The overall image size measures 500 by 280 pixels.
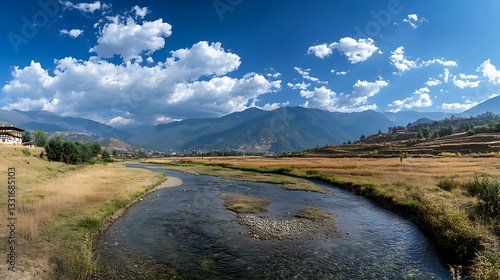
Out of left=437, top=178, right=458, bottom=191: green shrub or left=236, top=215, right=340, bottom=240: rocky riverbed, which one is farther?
left=437, top=178, right=458, bottom=191: green shrub

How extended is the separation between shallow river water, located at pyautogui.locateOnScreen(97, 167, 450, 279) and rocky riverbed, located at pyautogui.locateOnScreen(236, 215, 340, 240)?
3.00ft

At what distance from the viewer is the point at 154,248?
72.2 ft

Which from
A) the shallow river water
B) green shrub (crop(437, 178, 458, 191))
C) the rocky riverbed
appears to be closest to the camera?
the shallow river water

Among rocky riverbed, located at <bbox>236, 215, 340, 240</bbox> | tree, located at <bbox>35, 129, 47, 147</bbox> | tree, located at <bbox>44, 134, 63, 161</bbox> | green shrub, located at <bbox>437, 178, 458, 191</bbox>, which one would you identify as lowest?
rocky riverbed, located at <bbox>236, 215, 340, 240</bbox>

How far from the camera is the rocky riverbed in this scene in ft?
84.6

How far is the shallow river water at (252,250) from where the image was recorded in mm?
18203

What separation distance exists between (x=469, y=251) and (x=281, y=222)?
1601cm

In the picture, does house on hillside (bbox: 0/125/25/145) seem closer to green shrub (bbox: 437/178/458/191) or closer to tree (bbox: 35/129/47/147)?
tree (bbox: 35/129/47/147)

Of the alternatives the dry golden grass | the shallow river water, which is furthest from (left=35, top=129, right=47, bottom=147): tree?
the shallow river water

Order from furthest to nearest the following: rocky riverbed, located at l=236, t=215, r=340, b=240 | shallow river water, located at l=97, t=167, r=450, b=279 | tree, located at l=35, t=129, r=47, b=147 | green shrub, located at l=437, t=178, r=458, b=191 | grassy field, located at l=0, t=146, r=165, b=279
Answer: tree, located at l=35, t=129, r=47, b=147, green shrub, located at l=437, t=178, r=458, b=191, rocky riverbed, located at l=236, t=215, r=340, b=240, shallow river water, located at l=97, t=167, r=450, b=279, grassy field, located at l=0, t=146, r=165, b=279

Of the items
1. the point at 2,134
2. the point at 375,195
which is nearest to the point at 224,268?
the point at 375,195

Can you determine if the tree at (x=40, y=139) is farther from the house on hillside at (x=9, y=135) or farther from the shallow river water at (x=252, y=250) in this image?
the shallow river water at (x=252, y=250)

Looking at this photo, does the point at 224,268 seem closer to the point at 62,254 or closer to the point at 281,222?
the point at 62,254

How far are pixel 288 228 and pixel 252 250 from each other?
711cm
